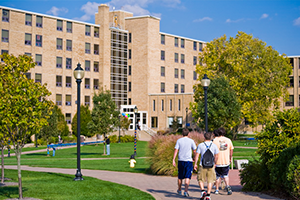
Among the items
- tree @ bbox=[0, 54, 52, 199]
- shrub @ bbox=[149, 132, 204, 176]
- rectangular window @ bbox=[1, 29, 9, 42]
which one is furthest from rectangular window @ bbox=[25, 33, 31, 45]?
tree @ bbox=[0, 54, 52, 199]

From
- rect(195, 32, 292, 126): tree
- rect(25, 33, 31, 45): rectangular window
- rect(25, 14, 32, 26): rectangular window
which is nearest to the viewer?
rect(195, 32, 292, 126): tree

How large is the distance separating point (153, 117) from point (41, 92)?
202 ft

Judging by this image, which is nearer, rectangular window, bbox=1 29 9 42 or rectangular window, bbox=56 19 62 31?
rectangular window, bbox=1 29 9 42

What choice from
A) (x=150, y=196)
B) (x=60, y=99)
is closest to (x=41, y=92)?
(x=150, y=196)

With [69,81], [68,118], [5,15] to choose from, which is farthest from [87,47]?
[5,15]

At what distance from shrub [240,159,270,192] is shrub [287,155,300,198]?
5.65 feet

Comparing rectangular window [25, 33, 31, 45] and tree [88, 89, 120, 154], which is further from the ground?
rectangular window [25, 33, 31, 45]

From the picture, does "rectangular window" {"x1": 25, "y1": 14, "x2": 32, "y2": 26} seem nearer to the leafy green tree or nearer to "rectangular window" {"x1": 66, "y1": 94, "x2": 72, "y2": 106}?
"rectangular window" {"x1": 66, "y1": 94, "x2": 72, "y2": 106}

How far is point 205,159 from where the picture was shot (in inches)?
416

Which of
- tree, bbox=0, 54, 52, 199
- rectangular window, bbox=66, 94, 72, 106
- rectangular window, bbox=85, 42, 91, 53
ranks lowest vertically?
tree, bbox=0, 54, 52, 199

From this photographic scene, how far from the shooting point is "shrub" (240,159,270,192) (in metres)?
11.5

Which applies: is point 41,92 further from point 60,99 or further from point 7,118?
point 60,99

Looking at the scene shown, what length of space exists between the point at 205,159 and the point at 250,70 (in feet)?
130

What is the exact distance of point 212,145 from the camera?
35.1 ft
